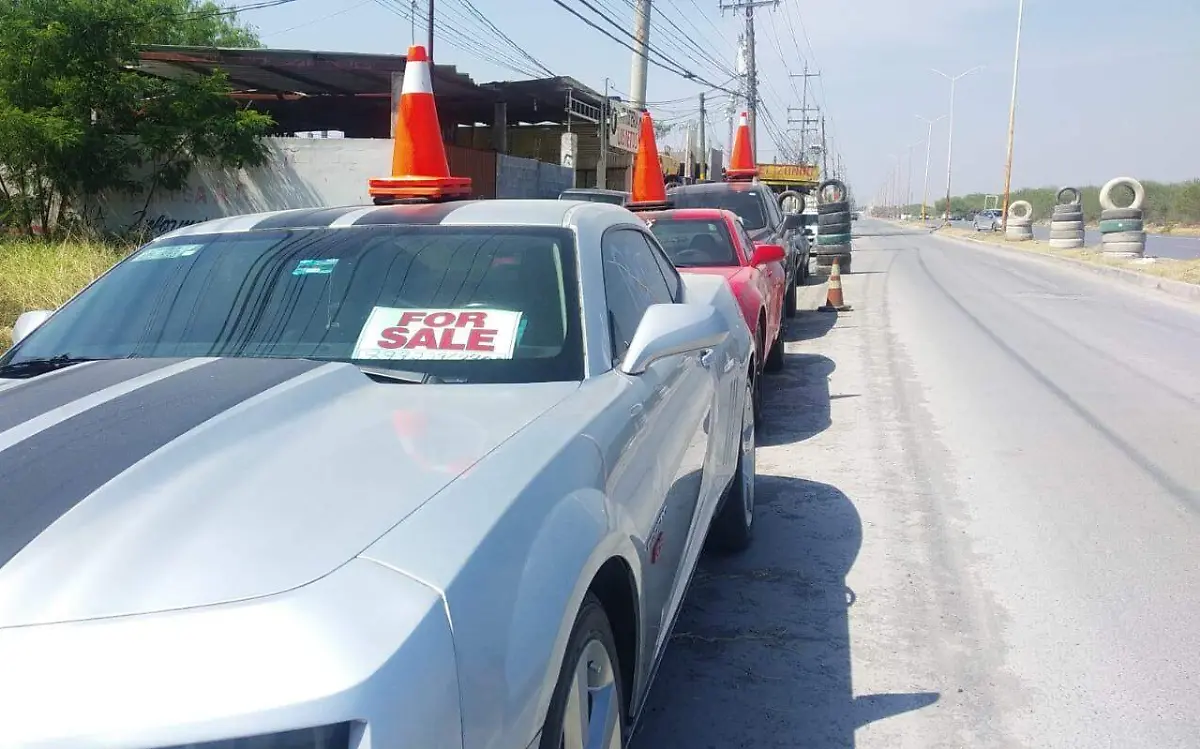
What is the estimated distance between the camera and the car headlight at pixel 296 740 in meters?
1.37

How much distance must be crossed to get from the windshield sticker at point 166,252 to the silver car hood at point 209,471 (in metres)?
0.80

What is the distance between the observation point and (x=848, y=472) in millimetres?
6375

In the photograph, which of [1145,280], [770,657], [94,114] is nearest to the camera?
[770,657]

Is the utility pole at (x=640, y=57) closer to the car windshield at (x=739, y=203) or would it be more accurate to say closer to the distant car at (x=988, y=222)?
the car windshield at (x=739, y=203)

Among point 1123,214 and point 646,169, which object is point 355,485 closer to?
point 646,169

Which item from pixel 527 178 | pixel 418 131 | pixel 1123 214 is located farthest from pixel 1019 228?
pixel 418 131

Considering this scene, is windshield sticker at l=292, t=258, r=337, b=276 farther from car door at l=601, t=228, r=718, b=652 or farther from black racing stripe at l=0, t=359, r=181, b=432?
car door at l=601, t=228, r=718, b=652

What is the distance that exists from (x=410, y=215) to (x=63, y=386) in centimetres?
133

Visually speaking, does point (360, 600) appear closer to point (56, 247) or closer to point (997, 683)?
point (997, 683)

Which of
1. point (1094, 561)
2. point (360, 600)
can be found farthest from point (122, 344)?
point (1094, 561)

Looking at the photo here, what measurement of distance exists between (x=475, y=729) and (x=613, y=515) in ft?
2.75

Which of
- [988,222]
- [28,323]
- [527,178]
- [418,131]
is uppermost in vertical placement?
[527,178]

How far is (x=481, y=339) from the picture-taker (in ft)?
9.68

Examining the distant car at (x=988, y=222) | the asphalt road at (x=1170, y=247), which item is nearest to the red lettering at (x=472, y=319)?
the asphalt road at (x=1170, y=247)
